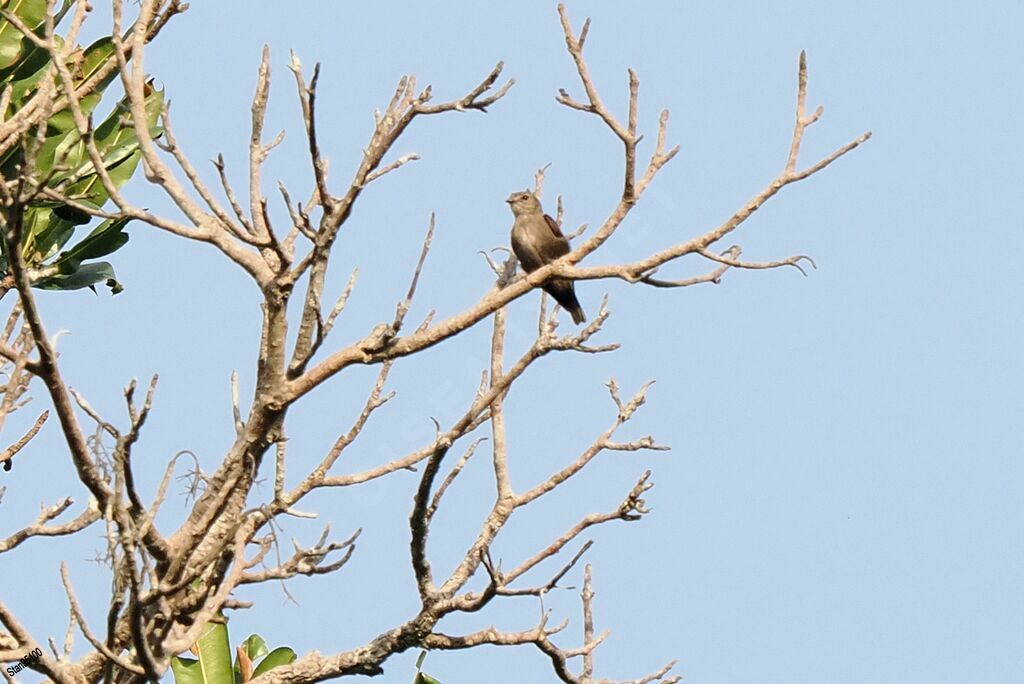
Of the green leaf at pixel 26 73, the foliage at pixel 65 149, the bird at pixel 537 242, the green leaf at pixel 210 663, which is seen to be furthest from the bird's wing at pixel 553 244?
the green leaf at pixel 210 663

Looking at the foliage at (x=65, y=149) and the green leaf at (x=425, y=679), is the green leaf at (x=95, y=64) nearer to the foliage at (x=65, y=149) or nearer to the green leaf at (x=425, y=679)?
the foliage at (x=65, y=149)

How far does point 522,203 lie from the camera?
9781 millimetres

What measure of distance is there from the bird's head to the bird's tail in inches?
22.6

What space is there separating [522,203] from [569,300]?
777 mm

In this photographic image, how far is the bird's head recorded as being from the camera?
31.2 ft

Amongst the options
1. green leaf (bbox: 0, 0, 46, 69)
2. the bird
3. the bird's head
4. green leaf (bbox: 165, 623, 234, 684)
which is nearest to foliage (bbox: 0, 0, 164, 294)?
green leaf (bbox: 0, 0, 46, 69)

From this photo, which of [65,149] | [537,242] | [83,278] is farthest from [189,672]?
[537,242]

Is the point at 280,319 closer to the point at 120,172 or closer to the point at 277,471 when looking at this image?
the point at 277,471

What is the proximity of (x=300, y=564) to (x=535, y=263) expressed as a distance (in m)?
4.45

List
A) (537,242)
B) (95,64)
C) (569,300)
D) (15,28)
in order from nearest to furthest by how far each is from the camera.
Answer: (15,28)
(95,64)
(537,242)
(569,300)

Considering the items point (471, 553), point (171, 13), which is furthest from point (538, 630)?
point (171, 13)

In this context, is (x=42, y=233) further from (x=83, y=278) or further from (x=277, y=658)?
(x=277, y=658)

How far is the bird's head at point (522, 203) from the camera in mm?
9523

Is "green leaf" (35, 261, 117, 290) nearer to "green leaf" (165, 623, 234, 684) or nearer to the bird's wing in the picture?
"green leaf" (165, 623, 234, 684)
